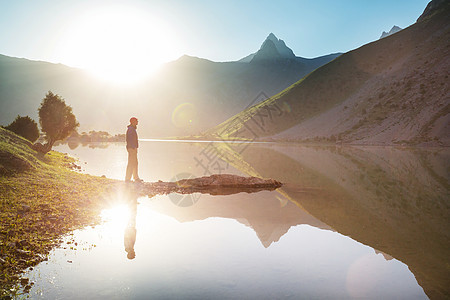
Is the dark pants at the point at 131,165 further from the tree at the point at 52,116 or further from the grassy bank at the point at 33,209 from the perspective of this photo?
the tree at the point at 52,116

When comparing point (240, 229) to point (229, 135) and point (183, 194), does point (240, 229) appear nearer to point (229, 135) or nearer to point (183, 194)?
point (183, 194)

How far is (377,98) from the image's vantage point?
9769 cm

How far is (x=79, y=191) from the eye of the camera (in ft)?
43.0

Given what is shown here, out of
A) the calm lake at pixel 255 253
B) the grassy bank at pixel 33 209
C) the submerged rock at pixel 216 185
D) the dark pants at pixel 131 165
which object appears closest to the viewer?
the calm lake at pixel 255 253

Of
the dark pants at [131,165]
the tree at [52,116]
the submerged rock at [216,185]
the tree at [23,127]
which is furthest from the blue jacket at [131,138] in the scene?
the tree at [23,127]

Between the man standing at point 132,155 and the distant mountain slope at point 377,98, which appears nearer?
the man standing at point 132,155

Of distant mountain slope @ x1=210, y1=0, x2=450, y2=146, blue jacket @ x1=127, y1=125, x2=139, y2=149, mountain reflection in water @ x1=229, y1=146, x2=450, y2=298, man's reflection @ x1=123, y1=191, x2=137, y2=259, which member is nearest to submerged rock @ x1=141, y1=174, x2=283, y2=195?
mountain reflection in water @ x1=229, y1=146, x2=450, y2=298

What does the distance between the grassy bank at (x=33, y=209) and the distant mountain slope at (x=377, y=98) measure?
76697 millimetres

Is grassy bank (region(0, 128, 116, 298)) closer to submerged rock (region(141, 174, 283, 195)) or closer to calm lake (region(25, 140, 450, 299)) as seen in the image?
calm lake (region(25, 140, 450, 299))

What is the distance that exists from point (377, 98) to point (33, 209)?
355ft

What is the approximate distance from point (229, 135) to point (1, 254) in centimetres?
14119

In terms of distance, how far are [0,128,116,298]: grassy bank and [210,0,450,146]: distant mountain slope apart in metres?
76.7

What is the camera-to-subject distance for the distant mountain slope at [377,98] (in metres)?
76.3

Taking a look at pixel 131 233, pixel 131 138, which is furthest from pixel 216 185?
pixel 131 233
